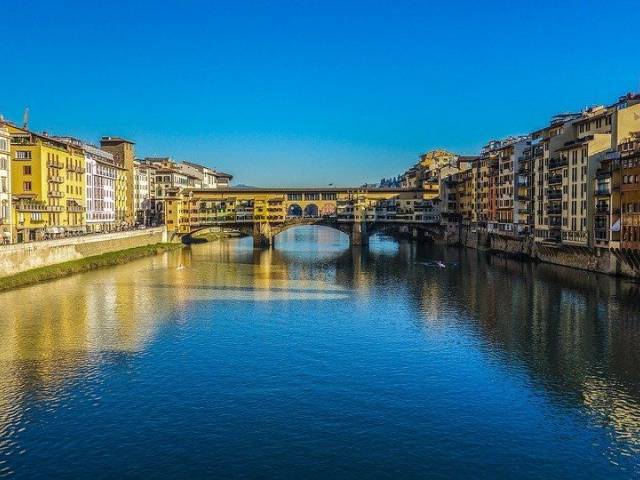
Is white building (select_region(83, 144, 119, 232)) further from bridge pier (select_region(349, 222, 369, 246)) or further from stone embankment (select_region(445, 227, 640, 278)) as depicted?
stone embankment (select_region(445, 227, 640, 278))

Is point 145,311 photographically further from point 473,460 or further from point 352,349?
point 473,460

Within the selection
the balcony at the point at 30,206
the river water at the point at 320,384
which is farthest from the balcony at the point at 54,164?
the river water at the point at 320,384

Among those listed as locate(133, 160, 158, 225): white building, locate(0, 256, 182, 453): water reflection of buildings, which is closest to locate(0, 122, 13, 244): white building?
locate(0, 256, 182, 453): water reflection of buildings

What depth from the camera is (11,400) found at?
2205 centimetres

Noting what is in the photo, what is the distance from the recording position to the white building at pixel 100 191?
76438 millimetres

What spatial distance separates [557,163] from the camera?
59.3 meters

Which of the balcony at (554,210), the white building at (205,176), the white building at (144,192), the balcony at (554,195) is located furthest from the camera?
the white building at (205,176)

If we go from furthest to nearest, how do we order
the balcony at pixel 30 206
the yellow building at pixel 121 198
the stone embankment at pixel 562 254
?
1. the yellow building at pixel 121 198
2. the balcony at pixel 30 206
3. the stone embankment at pixel 562 254

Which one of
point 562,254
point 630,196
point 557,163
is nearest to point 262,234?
point 562,254

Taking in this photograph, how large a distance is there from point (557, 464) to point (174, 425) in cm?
1096

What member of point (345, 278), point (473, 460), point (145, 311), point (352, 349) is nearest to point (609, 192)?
point (345, 278)

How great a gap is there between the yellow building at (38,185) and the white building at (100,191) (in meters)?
9.00

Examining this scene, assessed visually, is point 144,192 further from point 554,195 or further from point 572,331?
point 572,331

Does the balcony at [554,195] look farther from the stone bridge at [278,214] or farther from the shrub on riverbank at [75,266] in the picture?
the shrub on riverbank at [75,266]
